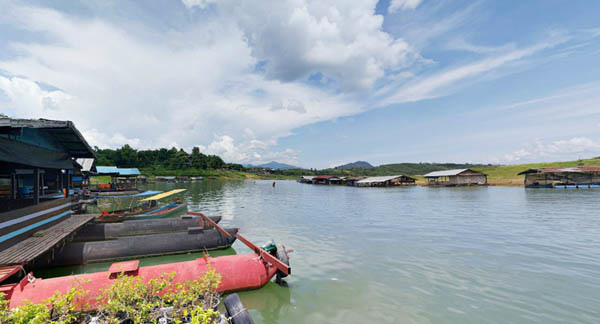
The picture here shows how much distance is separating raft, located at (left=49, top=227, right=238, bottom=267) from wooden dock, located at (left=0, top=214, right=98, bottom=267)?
861 millimetres

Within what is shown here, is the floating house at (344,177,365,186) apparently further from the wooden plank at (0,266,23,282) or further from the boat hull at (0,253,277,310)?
the wooden plank at (0,266,23,282)

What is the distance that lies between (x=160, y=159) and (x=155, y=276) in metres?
152

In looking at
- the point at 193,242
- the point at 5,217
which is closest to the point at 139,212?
the point at 193,242

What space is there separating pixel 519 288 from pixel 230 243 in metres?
12.2

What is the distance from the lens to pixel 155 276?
709cm

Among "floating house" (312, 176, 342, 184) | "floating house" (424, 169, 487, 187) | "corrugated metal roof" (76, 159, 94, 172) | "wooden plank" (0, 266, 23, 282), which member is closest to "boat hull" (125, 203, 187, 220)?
"wooden plank" (0, 266, 23, 282)

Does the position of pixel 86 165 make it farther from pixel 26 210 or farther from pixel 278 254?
pixel 278 254

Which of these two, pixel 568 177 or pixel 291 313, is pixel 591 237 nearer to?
pixel 291 313

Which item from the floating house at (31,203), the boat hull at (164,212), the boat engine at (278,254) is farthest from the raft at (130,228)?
the boat engine at (278,254)

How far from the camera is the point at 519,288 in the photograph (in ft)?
29.3

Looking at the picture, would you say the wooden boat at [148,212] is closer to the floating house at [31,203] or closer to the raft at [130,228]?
the raft at [130,228]

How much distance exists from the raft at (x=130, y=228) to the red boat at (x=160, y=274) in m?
7.83

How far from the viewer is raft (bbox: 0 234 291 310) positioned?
5.95m

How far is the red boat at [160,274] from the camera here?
5.97 meters
